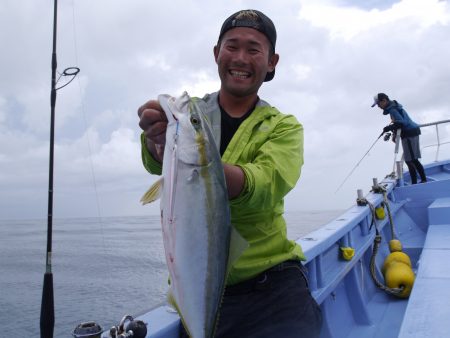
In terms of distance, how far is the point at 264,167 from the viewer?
6.07 feet

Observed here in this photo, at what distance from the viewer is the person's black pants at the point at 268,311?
216 cm

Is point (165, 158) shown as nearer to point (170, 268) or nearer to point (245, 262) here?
point (170, 268)

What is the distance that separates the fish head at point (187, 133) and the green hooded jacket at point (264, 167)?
39cm

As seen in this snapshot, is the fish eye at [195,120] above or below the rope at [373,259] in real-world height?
above

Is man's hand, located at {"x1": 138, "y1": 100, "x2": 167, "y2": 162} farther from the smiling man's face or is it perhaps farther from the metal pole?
the metal pole

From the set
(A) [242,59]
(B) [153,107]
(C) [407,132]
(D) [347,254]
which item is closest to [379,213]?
(D) [347,254]

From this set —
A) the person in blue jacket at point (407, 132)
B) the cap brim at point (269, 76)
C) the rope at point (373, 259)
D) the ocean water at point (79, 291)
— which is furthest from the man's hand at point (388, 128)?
the cap brim at point (269, 76)

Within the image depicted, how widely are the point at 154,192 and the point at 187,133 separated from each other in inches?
11.7

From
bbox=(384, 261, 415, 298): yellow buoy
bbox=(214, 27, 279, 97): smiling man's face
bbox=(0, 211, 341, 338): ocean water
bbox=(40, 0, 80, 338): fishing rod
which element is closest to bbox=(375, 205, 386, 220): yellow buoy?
bbox=(384, 261, 415, 298): yellow buoy

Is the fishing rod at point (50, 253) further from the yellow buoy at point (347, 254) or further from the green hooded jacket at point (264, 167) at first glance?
the yellow buoy at point (347, 254)

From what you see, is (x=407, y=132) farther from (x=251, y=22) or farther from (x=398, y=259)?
(x=251, y=22)

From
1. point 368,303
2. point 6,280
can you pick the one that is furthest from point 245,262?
point 6,280

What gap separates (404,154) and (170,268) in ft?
30.3

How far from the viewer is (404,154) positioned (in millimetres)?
9445
